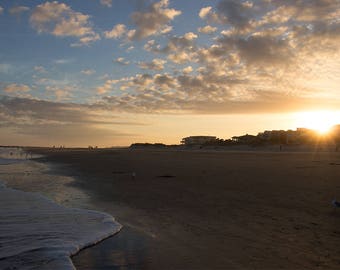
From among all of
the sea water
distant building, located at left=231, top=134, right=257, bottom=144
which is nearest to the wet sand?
the sea water

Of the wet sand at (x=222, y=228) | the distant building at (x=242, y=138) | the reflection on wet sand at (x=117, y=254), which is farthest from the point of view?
the distant building at (x=242, y=138)

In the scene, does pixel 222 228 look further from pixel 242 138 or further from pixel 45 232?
pixel 242 138

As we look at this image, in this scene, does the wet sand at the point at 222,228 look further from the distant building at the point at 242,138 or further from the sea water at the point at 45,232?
the distant building at the point at 242,138

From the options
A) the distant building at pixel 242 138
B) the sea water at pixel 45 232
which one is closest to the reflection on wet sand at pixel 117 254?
the sea water at pixel 45 232

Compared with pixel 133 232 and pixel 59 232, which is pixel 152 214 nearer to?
pixel 133 232

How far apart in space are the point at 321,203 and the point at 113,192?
7418 millimetres

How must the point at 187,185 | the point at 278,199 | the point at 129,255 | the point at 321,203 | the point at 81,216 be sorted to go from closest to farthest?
1. the point at 129,255
2. the point at 81,216
3. the point at 321,203
4. the point at 278,199
5. the point at 187,185

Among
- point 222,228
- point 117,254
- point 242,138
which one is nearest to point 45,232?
point 117,254

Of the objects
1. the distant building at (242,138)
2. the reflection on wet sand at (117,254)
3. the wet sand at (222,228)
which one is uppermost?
the distant building at (242,138)

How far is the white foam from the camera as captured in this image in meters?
5.76

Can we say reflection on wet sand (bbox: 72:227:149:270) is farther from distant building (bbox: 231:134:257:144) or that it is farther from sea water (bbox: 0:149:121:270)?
distant building (bbox: 231:134:257:144)

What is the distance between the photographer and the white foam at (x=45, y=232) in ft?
18.9

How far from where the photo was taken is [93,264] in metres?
5.57

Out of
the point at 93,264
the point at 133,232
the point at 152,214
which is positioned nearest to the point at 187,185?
the point at 152,214
